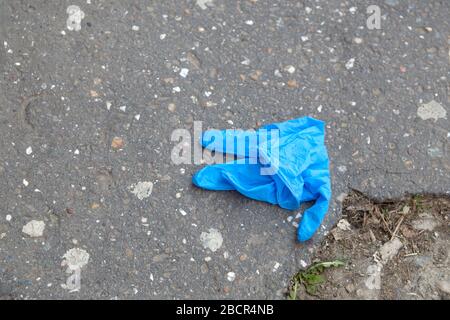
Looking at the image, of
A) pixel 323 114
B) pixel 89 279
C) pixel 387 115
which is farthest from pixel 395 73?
pixel 89 279

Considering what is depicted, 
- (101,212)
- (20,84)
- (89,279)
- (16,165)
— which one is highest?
(20,84)

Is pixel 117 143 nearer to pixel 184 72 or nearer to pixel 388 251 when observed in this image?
pixel 184 72

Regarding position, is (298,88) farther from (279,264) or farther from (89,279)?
(89,279)

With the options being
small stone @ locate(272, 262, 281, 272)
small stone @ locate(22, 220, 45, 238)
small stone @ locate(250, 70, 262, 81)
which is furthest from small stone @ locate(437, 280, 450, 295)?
small stone @ locate(22, 220, 45, 238)

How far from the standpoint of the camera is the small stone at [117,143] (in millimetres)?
2596

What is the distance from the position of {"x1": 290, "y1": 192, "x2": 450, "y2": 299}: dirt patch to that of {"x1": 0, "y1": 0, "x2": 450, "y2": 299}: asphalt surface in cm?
7

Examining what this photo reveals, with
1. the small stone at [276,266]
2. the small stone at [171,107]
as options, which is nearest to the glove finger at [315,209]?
the small stone at [276,266]

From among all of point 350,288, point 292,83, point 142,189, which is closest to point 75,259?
point 142,189

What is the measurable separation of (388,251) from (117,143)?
1306 mm

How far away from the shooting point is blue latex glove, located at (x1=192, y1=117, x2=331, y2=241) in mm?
2441

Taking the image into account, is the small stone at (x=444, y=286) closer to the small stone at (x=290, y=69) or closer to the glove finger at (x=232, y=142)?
the glove finger at (x=232, y=142)

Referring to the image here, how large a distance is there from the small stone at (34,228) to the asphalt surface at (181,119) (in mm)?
13
